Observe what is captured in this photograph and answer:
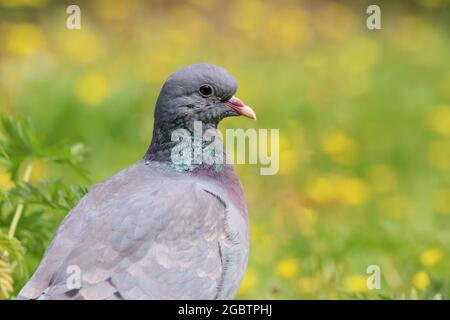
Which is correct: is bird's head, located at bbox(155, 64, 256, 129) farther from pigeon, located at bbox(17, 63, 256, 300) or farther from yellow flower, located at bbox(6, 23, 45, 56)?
yellow flower, located at bbox(6, 23, 45, 56)

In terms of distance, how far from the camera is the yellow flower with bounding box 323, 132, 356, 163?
6410 mm

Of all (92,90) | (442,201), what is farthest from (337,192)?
(92,90)

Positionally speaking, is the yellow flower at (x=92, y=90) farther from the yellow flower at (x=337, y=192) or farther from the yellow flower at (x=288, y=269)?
the yellow flower at (x=288, y=269)

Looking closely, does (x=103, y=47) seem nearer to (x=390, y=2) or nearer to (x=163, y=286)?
(x=390, y=2)

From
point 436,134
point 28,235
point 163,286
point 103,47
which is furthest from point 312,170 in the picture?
point 163,286

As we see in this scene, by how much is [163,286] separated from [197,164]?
1.89 ft

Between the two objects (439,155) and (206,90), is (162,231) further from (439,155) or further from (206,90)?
(439,155)

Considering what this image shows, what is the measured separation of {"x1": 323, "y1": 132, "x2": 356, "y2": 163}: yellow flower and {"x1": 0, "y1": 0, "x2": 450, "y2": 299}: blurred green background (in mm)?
14

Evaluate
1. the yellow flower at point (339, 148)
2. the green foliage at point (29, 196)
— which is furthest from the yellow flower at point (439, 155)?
the green foliage at point (29, 196)

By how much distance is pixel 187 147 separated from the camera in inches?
150

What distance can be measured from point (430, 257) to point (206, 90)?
134cm

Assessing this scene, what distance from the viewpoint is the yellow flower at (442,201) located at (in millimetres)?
6055

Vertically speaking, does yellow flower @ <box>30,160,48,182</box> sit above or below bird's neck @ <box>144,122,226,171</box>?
below

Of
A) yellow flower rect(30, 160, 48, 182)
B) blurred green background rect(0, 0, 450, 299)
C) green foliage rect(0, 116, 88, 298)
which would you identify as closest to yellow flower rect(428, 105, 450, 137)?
blurred green background rect(0, 0, 450, 299)
